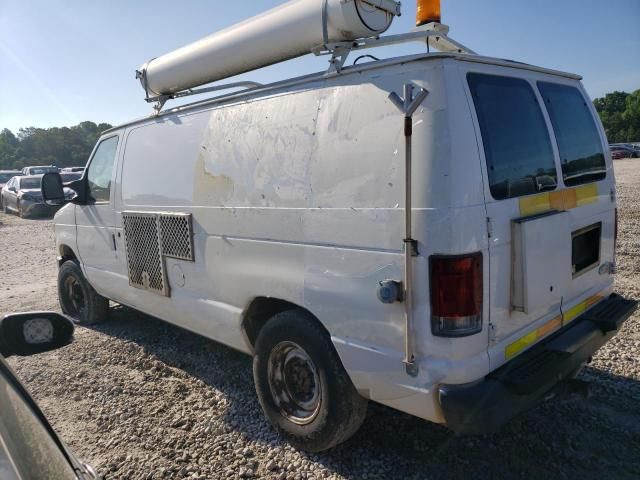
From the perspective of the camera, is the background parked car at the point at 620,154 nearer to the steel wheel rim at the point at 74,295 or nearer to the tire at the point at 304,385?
the steel wheel rim at the point at 74,295

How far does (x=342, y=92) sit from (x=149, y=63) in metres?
2.51

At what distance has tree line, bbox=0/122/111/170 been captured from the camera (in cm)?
6200

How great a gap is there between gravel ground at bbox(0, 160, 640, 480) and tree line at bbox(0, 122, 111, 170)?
61.4 metres

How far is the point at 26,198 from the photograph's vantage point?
61.8ft

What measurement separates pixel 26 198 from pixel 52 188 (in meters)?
15.8

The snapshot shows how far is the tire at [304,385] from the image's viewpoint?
2.92 m

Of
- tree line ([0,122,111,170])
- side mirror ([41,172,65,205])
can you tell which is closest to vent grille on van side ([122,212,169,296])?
side mirror ([41,172,65,205])

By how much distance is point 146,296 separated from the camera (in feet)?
15.1

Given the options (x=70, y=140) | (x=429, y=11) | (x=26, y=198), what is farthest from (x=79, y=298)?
(x=70, y=140)

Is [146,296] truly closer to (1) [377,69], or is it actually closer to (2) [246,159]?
(2) [246,159]

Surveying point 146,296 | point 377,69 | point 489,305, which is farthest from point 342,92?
point 146,296

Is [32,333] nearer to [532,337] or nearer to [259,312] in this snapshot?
[259,312]

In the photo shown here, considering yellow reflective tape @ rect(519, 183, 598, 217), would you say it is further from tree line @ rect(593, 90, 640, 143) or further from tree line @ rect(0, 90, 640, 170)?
tree line @ rect(593, 90, 640, 143)

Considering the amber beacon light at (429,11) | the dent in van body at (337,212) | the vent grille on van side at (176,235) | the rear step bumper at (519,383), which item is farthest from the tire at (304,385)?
the amber beacon light at (429,11)
